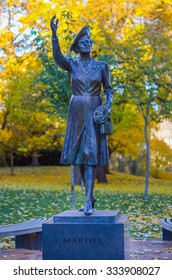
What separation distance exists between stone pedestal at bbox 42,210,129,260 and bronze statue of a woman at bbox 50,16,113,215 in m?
0.47

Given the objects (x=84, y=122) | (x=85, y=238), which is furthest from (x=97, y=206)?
(x=85, y=238)

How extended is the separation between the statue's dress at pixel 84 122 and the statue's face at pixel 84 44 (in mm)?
187

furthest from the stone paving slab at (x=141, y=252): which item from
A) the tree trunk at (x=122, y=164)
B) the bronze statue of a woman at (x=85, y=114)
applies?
the tree trunk at (x=122, y=164)

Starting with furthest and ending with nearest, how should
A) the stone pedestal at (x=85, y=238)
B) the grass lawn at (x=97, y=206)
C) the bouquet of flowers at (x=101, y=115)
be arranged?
the grass lawn at (x=97, y=206)
the bouquet of flowers at (x=101, y=115)
the stone pedestal at (x=85, y=238)

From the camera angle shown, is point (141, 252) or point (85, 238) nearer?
point (85, 238)

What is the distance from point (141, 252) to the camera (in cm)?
844

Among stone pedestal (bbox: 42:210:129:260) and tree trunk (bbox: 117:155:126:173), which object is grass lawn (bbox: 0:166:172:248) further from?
tree trunk (bbox: 117:155:126:173)

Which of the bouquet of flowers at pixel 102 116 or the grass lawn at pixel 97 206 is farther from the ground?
the bouquet of flowers at pixel 102 116

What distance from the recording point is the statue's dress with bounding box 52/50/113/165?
7.38 meters

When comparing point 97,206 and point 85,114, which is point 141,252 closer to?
point 85,114

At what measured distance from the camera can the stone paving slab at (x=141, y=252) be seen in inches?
317

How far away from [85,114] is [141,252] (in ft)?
8.20

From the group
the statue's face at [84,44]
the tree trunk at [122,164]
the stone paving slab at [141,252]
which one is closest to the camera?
the statue's face at [84,44]

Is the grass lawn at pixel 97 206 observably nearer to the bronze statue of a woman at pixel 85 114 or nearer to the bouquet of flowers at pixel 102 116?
the bronze statue of a woman at pixel 85 114
